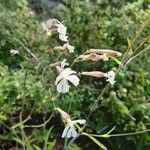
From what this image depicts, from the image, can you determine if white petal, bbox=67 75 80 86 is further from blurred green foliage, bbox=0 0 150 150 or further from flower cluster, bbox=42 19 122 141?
blurred green foliage, bbox=0 0 150 150

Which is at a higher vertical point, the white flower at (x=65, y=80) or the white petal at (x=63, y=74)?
the white petal at (x=63, y=74)

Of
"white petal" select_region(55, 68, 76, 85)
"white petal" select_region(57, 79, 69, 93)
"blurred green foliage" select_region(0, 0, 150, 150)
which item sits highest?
"blurred green foliage" select_region(0, 0, 150, 150)

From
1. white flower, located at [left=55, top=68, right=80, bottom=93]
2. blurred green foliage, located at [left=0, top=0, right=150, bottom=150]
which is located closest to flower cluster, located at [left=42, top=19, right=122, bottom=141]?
white flower, located at [left=55, top=68, right=80, bottom=93]

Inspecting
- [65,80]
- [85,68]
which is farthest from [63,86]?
[85,68]

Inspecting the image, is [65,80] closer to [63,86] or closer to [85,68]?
[63,86]

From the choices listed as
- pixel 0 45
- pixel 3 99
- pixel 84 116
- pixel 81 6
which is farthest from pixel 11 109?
pixel 81 6

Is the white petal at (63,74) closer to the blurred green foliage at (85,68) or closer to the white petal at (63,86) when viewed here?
the white petal at (63,86)

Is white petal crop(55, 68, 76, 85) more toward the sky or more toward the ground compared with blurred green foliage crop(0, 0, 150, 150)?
more toward the ground

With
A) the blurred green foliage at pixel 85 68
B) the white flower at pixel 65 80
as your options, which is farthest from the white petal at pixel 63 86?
the blurred green foliage at pixel 85 68

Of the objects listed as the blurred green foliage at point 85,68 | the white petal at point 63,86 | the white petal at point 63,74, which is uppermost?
the blurred green foliage at point 85,68
